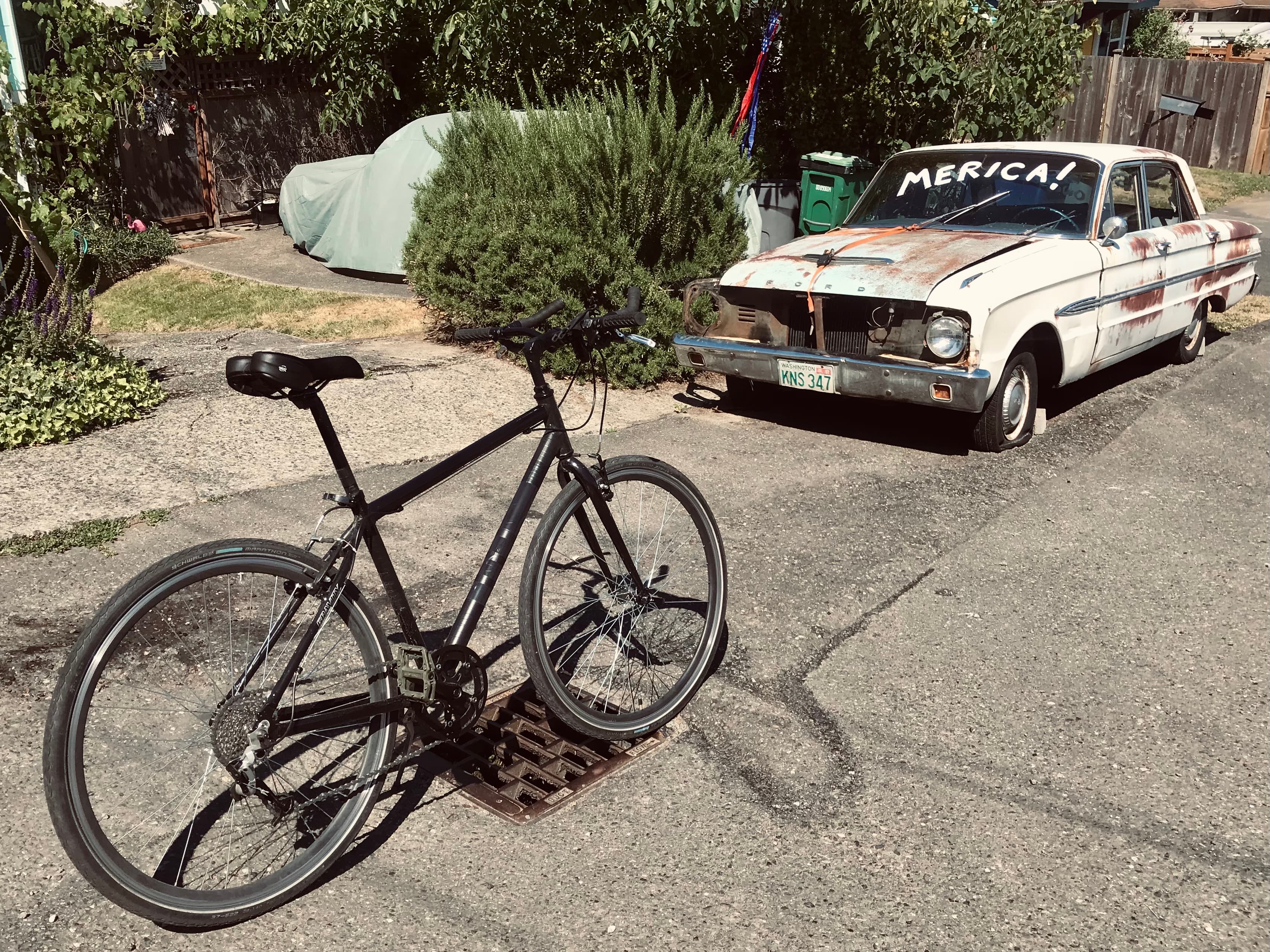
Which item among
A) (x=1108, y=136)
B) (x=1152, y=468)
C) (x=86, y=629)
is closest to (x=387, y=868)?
(x=86, y=629)

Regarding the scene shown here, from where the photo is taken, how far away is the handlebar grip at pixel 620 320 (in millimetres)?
3529

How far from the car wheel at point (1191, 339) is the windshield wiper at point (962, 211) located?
224 centimetres

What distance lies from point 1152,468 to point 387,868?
5111mm

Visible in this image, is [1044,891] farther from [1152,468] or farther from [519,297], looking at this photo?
[519,297]

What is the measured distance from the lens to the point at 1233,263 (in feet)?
29.7

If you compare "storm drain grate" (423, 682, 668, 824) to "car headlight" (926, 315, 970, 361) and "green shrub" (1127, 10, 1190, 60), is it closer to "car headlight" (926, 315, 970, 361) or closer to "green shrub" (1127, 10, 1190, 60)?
"car headlight" (926, 315, 970, 361)

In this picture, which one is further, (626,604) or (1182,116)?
(1182,116)

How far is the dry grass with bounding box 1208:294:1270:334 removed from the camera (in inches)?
411

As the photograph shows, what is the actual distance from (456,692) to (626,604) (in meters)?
0.79

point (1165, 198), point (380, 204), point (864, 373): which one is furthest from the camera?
point (380, 204)

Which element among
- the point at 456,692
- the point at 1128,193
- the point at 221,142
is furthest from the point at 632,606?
the point at 221,142

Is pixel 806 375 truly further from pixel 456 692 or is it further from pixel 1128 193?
pixel 456 692

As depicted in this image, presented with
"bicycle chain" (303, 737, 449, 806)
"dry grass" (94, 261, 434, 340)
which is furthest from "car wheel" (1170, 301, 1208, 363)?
"bicycle chain" (303, 737, 449, 806)

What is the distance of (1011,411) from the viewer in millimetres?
6961
